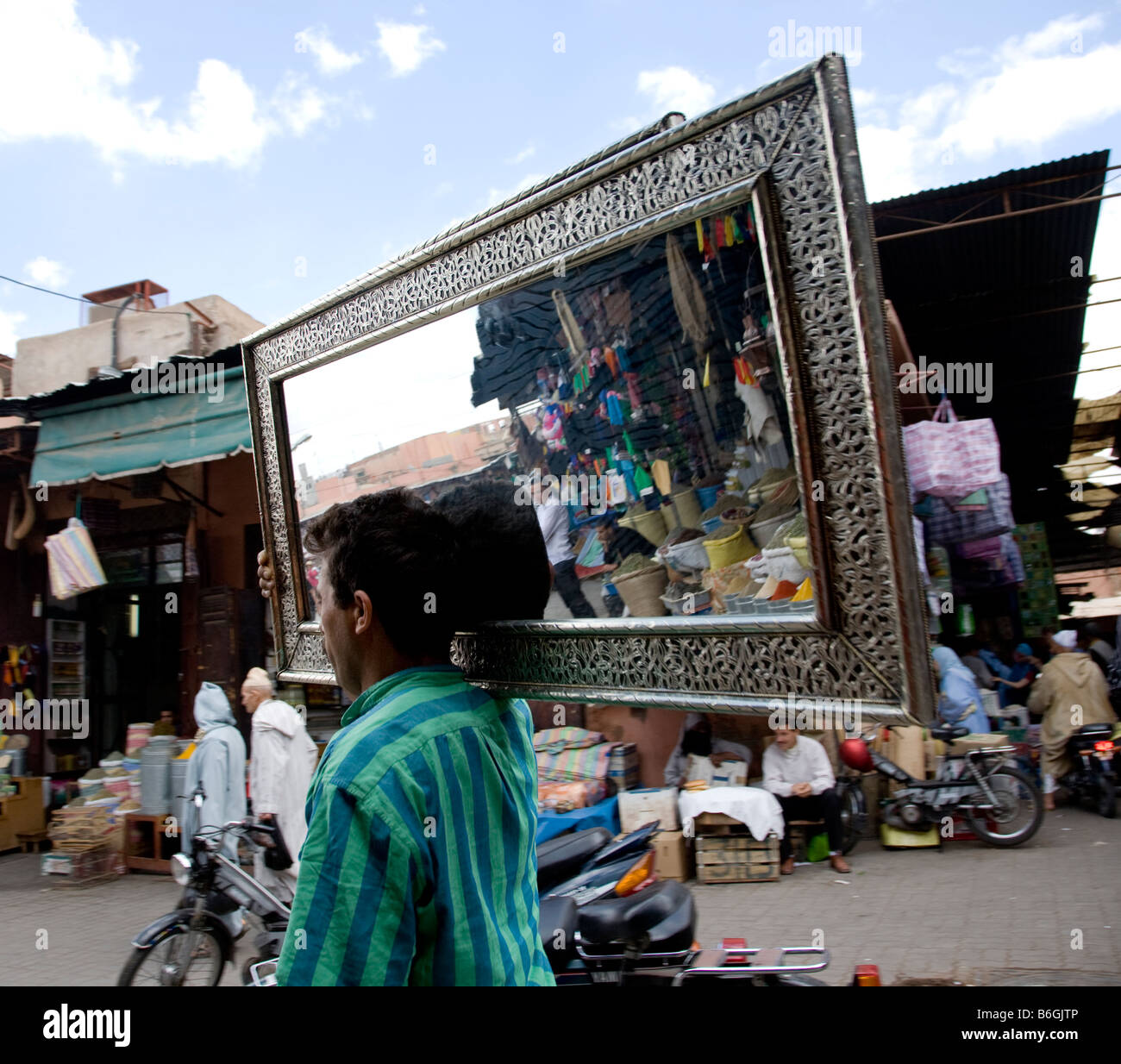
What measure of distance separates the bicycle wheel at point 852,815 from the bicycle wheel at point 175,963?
15.3 ft

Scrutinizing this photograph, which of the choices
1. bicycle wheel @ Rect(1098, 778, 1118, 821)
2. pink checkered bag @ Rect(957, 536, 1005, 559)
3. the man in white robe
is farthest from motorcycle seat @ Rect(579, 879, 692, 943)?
bicycle wheel @ Rect(1098, 778, 1118, 821)

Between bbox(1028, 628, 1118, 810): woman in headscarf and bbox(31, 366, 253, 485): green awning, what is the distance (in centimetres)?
757

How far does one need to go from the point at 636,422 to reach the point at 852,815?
655cm

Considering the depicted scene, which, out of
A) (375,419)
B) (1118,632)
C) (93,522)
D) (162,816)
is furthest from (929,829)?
(93,522)

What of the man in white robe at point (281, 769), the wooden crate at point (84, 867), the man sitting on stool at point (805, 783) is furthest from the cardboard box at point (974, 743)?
the wooden crate at point (84, 867)

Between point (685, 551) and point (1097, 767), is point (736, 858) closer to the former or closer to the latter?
point (1097, 767)

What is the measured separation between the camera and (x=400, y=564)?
3.88 ft

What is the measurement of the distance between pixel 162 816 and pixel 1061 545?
75.9ft

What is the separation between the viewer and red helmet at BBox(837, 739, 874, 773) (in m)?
6.90

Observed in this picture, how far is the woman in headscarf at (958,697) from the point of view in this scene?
8.27 metres

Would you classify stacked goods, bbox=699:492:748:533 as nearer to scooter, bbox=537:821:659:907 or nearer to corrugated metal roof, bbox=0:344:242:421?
scooter, bbox=537:821:659:907

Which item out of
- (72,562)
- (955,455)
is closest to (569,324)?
(955,455)

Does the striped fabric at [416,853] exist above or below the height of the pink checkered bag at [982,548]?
below

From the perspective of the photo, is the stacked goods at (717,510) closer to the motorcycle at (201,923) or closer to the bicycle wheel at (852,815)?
the motorcycle at (201,923)
